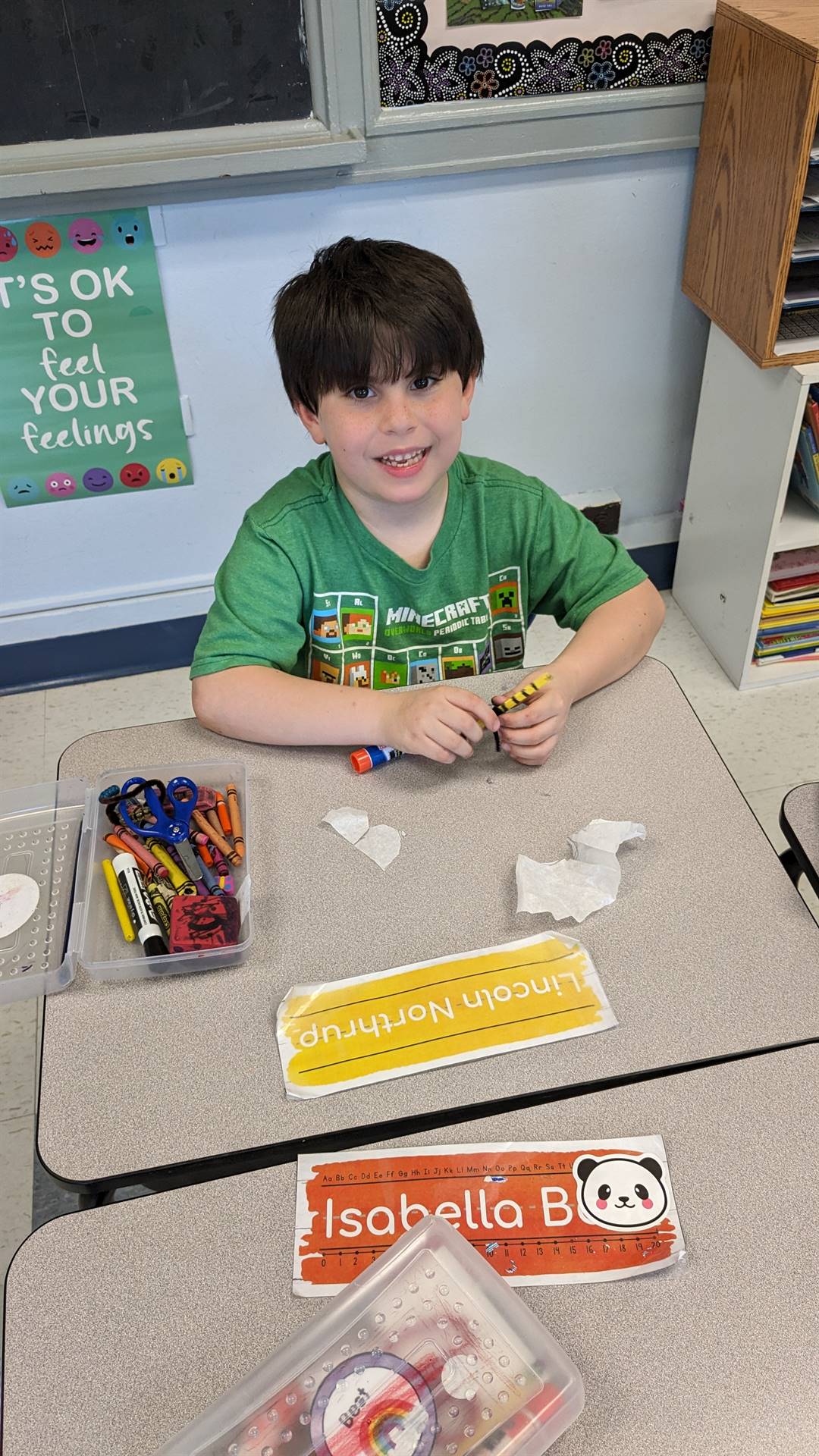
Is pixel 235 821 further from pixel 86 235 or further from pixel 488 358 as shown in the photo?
pixel 488 358

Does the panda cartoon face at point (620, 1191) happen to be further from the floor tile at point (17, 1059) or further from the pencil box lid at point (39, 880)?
the floor tile at point (17, 1059)

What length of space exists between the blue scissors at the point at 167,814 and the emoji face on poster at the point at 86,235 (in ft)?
3.83

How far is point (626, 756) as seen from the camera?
1.07 m

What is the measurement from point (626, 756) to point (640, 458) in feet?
4.55

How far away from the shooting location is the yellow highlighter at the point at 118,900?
912 millimetres

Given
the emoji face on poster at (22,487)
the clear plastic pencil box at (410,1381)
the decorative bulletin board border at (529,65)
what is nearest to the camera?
the clear plastic pencil box at (410,1381)

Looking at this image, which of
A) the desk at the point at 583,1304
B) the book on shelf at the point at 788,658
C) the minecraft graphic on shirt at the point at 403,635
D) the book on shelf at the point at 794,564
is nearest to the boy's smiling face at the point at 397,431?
the minecraft graphic on shirt at the point at 403,635

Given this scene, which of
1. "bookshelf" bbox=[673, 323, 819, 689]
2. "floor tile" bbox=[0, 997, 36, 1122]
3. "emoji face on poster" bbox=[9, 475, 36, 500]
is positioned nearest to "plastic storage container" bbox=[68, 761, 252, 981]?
"floor tile" bbox=[0, 997, 36, 1122]

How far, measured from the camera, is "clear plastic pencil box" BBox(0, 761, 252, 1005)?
0.88 meters

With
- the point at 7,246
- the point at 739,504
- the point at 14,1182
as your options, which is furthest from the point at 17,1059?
the point at 739,504

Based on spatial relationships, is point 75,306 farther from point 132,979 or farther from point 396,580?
point 132,979

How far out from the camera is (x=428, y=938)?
0.90 m

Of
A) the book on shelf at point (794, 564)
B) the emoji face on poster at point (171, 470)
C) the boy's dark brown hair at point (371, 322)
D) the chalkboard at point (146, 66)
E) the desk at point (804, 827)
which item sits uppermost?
the chalkboard at point (146, 66)

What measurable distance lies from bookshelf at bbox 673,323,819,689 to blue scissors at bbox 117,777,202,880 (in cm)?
131
